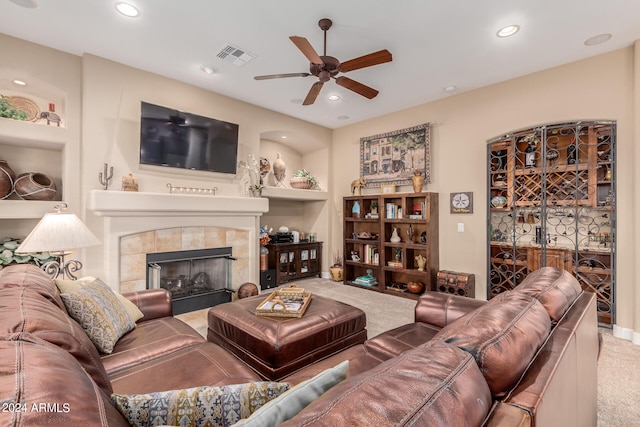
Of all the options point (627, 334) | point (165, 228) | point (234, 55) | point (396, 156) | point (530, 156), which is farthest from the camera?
point (396, 156)

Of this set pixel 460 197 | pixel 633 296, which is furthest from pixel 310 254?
pixel 633 296


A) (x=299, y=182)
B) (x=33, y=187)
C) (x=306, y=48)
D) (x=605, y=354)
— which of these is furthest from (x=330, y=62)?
(x=605, y=354)

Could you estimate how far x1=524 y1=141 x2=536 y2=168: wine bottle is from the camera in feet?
12.1

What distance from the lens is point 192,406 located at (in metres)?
0.75

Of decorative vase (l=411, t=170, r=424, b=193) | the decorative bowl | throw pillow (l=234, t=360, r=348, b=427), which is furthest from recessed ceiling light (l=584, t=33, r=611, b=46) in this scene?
throw pillow (l=234, t=360, r=348, b=427)

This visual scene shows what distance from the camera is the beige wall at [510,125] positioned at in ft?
9.71

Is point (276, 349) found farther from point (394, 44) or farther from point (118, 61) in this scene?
point (118, 61)

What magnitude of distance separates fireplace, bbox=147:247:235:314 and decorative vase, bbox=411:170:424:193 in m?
2.93

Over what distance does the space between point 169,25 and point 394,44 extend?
85.1 inches

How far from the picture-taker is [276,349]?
5.82 ft

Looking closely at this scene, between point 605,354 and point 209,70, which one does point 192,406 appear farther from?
point 209,70

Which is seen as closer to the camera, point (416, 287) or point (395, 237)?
point (416, 287)

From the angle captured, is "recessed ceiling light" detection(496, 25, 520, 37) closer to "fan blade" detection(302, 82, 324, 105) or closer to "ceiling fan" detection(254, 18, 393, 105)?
"ceiling fan" detection(254, 18, 393, 105)

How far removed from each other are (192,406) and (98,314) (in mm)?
1305
